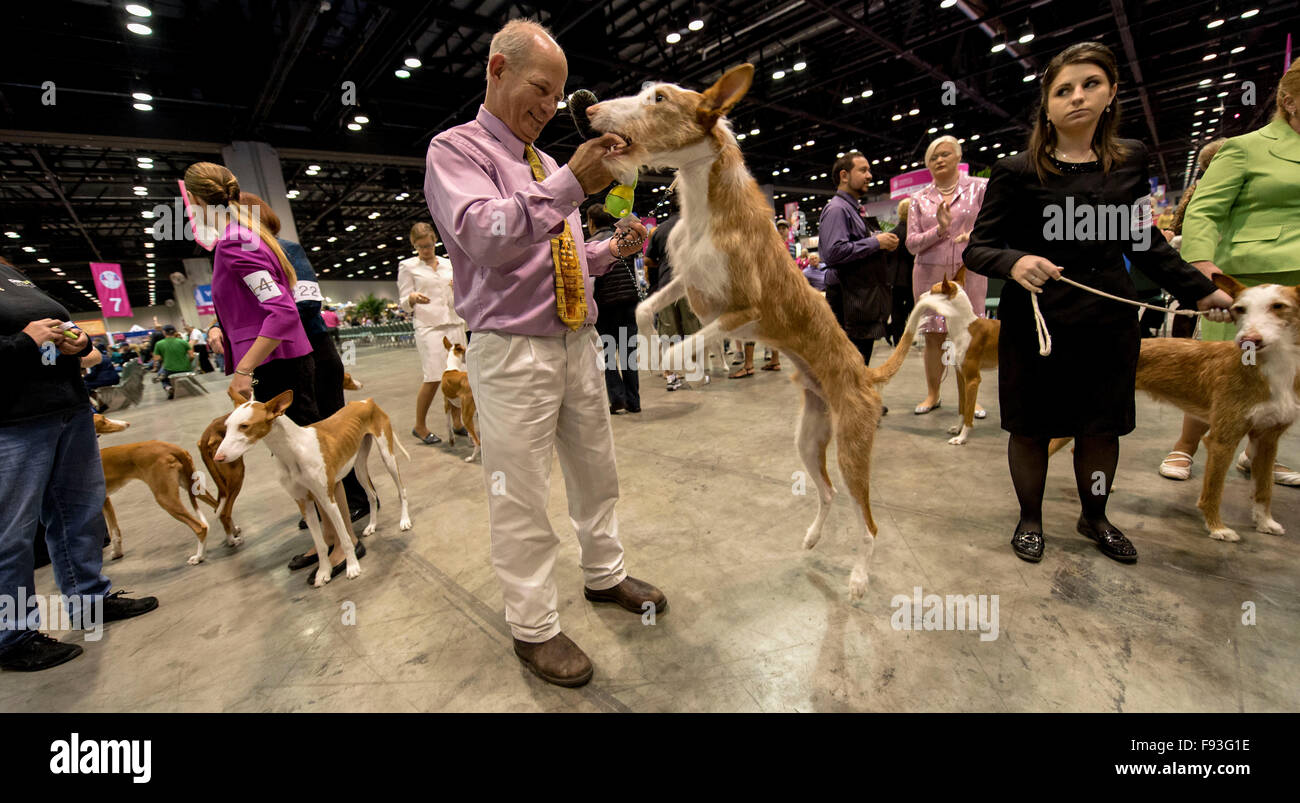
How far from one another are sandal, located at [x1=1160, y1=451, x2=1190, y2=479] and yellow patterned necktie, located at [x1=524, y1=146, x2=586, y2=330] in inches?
154

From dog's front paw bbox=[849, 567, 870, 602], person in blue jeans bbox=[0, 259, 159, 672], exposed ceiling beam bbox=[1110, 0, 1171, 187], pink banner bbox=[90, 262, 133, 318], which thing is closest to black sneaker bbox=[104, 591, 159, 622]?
person in blue jeans bbox=[0, 259, 159, 672]

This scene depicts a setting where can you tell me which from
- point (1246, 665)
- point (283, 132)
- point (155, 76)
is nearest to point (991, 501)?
point (1246, 665)

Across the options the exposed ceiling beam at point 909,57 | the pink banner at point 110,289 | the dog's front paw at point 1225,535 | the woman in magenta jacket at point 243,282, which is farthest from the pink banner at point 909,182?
the pink banner at point 110,289

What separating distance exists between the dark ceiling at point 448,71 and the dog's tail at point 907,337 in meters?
9.20

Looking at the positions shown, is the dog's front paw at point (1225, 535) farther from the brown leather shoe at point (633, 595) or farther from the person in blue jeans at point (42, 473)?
the person in blue jeans at point (42, 473)

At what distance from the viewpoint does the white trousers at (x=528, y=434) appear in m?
1.67

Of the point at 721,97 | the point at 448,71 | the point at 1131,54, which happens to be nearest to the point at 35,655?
the point at 721,97

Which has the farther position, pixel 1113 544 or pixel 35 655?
pixel 1113 544

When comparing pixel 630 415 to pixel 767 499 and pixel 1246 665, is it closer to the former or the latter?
pixel 767 499

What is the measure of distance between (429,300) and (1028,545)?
525cm

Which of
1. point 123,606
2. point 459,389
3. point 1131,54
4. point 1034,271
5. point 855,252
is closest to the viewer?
point 1034,271

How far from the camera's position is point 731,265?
68.0 inches

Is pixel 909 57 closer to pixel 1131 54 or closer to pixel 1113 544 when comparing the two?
pixel 1131 54

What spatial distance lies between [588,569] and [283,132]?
14.4 meters
